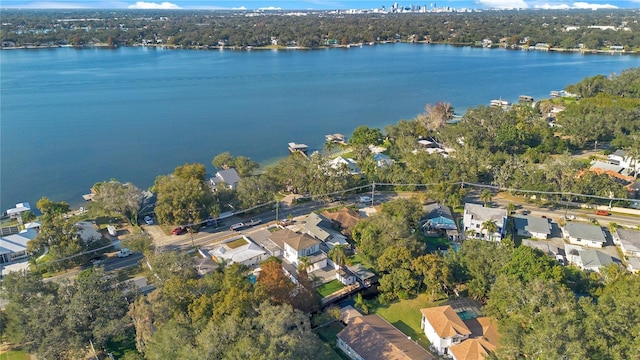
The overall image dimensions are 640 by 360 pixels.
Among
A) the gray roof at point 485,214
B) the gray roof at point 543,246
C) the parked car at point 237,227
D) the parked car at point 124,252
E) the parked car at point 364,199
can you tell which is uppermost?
the gray roof at point 485,214

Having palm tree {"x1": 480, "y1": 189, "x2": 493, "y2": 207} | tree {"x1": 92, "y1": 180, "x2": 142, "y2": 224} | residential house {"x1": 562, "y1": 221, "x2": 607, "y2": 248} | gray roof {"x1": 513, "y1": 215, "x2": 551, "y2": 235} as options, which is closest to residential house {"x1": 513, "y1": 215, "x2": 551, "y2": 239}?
gray roof {"x1": 513, "y1": 215, "x2": 551, "y2": 235}

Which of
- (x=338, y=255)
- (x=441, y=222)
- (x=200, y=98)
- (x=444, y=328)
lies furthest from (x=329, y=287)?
(x=200, y=98)

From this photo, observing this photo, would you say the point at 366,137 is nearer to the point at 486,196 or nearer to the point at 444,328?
the point at 486,196

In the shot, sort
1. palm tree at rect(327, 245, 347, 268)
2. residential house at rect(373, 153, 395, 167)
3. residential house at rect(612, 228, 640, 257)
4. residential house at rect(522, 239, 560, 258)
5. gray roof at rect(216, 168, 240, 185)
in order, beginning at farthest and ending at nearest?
residential house at rect(373, 153, 395, 167) → gray roof at rect(216, 168, 240, 185) → residential house at rect(612, 228, 640, 257) → residential house at rect(522, 239, 560, 258) → palm tree at rect(327, 245, 347, 268)

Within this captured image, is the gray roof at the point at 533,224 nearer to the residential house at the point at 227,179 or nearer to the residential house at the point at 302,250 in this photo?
the residential house at the point at 302,250

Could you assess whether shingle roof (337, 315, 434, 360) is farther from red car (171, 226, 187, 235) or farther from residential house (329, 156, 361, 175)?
residential house (329, 156, 361, 175)

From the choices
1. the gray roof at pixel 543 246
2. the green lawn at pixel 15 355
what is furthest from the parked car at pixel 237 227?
the gray roof at pixel 543 246
